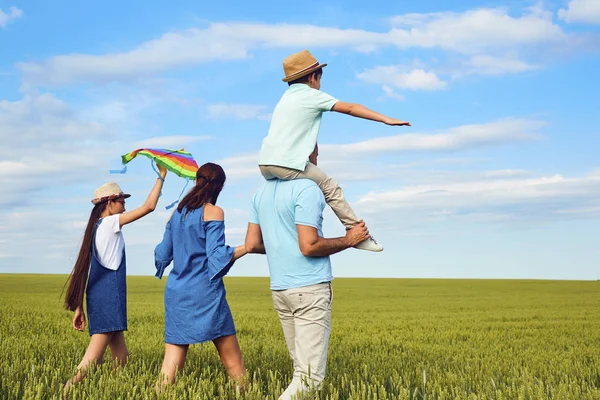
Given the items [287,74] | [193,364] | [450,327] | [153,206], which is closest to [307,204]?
[287,74]

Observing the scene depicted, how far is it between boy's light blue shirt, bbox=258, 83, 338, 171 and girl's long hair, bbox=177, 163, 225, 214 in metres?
0.79

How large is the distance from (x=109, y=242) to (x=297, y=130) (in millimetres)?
2834

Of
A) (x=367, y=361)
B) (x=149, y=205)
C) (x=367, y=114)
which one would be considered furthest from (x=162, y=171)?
(x=367, y=361)

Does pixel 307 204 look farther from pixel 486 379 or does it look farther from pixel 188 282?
pixel 486 379

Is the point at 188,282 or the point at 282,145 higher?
the point at 282,145

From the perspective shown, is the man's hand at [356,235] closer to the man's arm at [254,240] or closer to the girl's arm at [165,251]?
the man's arm at [254,240]

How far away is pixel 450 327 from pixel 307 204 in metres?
13.8

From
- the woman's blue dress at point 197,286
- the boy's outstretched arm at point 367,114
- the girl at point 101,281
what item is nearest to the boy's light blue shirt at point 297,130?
the boy's outstretched arm at point 367,114

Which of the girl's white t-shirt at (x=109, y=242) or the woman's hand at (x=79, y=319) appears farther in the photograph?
the woman's hand at (x=79, y=319)

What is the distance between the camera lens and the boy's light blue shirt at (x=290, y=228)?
4844 mm

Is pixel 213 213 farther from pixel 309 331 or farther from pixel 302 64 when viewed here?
pixel 302 64

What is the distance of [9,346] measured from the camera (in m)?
10.4

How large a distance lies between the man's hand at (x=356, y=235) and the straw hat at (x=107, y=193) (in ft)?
10.3

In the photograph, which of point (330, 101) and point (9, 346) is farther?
point (9, 346)
